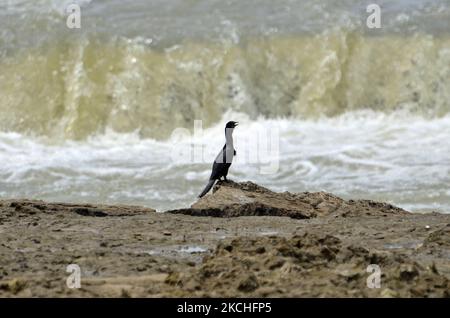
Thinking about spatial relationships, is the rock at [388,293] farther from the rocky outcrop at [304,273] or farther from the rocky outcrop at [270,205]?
the rocky outcrop at [270,205]

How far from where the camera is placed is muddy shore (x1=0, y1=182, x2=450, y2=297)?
539 cm

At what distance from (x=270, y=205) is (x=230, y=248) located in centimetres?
249

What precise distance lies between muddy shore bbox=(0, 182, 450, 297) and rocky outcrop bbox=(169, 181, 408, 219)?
0.01 metres

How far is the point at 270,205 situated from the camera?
8648 millimetres

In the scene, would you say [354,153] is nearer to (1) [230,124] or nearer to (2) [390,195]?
(2) [390,195]

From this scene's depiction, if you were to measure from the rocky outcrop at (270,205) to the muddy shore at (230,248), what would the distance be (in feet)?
0.03

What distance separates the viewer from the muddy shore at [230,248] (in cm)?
539

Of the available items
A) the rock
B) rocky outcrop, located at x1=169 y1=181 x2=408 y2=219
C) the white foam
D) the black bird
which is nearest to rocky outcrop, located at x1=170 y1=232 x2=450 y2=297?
the rock

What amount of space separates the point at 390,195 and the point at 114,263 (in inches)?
363

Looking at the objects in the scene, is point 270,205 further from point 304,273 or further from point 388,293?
point 388,293

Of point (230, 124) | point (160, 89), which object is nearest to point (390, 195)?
point (230, 124)

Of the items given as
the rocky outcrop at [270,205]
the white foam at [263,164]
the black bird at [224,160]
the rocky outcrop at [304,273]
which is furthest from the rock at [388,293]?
the white foam at [263,164]
